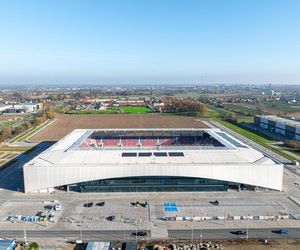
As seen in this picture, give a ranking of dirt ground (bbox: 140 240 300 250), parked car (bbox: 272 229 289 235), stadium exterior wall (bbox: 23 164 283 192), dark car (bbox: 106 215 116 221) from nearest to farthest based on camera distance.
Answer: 1. dirt ground (bbox: 140 240 300 250)
2. parked car (bbox: 272 229 289 235)
3. dark car (bbox: 106 215 116 221)
4. stadium exterior wall (bbox: 23 164 283 192)

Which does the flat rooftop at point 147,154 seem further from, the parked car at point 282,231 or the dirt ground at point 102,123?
the dirt ground at point 102,123

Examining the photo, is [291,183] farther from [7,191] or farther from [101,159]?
[7,191]

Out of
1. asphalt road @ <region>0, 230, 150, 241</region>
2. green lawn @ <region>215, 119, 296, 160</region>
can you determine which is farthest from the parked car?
green lawn @ <region>215, 119, 296, 160</region>

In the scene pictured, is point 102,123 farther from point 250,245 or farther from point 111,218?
point 250,245

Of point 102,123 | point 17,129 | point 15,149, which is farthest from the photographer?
point 102,123

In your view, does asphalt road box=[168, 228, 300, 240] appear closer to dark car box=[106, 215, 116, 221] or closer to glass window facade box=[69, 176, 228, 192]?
dark car box=[106, 215, 116, 221]

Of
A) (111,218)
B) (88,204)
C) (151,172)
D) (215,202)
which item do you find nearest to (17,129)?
(88,204)
